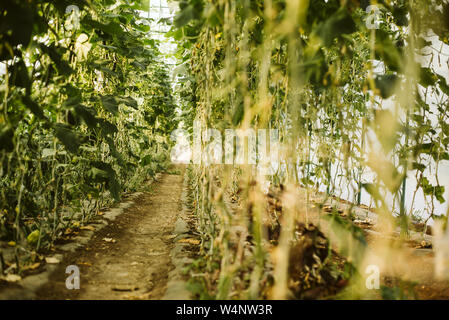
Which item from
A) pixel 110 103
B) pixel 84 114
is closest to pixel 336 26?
pixel 84 114

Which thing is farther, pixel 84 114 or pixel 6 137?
pixel 84 114

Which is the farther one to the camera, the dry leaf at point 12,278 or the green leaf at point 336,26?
the dry leaf at point 12,278

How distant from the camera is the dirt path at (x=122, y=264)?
153 centimetres

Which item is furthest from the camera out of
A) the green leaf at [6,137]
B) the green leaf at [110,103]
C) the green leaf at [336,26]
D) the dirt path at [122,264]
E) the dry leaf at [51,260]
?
the green leaf at [110,103]

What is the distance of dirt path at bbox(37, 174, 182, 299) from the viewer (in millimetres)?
1529

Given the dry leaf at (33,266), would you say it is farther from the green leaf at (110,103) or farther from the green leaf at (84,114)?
the green leaf at (110,103)

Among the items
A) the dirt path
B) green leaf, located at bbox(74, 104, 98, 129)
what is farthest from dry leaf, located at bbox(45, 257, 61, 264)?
green leaf, located at bbox(74, 104, 98, 129)

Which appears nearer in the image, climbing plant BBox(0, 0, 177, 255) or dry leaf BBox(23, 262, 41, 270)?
climbing plant BBox(0, 0, 177, 255)

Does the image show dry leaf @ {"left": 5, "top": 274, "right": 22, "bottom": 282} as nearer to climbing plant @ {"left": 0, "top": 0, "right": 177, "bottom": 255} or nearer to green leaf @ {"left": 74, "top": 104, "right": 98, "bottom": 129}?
climbing plant @ {"left": 0, "top": 0, "right": 177, "bottom": 255}

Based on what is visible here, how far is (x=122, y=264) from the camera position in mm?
2006

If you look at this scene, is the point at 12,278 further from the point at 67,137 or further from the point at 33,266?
the point at 67,137

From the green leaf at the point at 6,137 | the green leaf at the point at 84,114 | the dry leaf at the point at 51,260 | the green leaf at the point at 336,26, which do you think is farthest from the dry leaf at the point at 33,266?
the green leaf at the point at 336,26
